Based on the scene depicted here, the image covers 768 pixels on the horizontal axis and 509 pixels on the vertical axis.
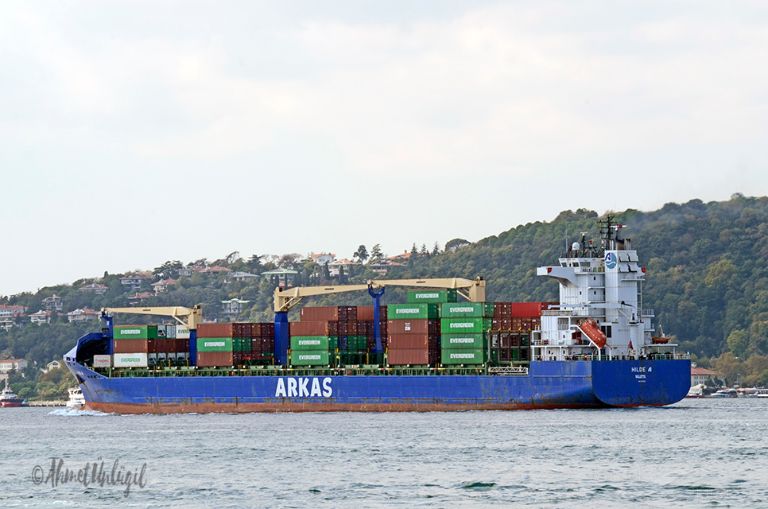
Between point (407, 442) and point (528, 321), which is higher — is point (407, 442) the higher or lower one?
the lower one

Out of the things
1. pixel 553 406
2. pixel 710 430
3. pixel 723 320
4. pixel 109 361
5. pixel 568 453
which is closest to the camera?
pixel 568 453

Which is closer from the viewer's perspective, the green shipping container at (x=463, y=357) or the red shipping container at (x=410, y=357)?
the green shipping container at (x=463, y=357)

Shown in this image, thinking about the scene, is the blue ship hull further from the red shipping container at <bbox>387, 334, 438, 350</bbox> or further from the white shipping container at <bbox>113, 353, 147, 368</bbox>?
the red shipping container at <bbox>387, 334, 438, 350</bbox>

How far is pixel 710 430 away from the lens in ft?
247

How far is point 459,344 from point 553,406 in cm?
678

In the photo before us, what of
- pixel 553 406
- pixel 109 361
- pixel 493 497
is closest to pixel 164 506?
pixel 493 497

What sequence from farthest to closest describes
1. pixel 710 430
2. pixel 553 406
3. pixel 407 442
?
pixel 553 406
pixel 710 430
pixel 407 442

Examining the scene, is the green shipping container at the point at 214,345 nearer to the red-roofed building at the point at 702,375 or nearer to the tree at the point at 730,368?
the red-roofed building at the point at 702,375

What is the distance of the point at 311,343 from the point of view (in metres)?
98.4

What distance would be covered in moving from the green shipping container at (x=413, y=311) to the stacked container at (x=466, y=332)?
4.98 feet

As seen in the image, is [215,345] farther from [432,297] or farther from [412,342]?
[432,297]

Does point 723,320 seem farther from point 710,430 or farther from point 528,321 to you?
point 710,430

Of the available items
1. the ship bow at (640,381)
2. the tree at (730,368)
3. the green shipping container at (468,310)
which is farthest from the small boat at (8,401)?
the ship bow at (640,381)

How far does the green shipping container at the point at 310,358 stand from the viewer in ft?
322
